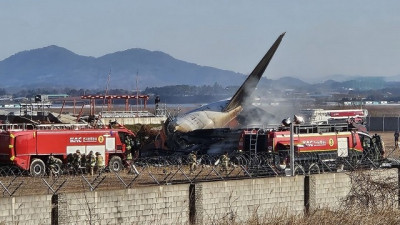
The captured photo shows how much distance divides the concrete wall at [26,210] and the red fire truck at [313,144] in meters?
18.9

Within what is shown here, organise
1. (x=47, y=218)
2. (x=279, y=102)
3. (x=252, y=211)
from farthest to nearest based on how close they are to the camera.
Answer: (x=279, y=102), (x=252, y=211), (x=47, y=218)

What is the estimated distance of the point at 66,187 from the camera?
1253 inches

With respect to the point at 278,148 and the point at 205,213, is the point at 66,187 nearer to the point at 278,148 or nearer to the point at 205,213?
the point at 205,213

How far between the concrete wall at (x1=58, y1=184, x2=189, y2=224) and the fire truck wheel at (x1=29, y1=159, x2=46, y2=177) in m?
15.1

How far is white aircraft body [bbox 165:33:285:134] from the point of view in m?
53.1

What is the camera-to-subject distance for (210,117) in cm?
5722

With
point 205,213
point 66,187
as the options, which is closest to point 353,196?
point 205,213

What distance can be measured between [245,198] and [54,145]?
15655mm

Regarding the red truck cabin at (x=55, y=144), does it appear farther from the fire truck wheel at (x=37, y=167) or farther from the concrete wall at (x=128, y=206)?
the concrete wall at (x=128, y=206)

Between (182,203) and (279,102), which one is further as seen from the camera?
(279,102)

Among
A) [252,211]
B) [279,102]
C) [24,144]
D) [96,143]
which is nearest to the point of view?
[252,211]

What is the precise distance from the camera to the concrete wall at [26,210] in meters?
23.0

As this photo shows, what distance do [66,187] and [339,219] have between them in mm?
9955

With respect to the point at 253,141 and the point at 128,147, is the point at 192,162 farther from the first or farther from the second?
the point at 128,147
